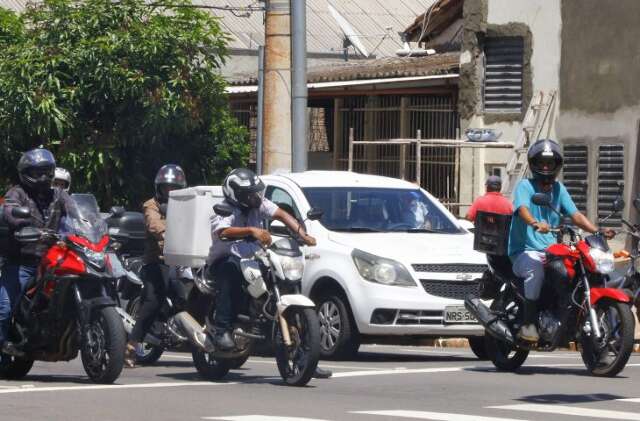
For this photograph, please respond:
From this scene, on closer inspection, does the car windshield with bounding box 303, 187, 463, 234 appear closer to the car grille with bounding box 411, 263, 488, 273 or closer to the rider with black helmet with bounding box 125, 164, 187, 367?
the car grille with bounding box 411, 263, 488, 273

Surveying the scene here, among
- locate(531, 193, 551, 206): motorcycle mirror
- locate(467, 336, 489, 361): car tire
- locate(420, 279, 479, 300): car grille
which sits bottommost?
locate(467, 336, 489, 361): car tire

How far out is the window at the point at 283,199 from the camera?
16.6 metres

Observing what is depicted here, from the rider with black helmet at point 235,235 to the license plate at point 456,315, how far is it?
8.29 ft

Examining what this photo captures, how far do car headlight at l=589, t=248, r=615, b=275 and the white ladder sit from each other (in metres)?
15.1

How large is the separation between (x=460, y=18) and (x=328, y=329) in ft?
70.3

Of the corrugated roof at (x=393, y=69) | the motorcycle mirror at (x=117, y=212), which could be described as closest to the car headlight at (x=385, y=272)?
the motorcycle mirror at (x=117, y=212)

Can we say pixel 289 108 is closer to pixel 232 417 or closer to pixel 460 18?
pixel 232 417

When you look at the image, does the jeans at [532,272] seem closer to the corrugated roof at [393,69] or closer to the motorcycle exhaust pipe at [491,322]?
the motorcycle exhaust pipe at [491,322]

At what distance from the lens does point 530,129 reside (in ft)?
96.1

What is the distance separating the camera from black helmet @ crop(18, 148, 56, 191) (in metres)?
13.1

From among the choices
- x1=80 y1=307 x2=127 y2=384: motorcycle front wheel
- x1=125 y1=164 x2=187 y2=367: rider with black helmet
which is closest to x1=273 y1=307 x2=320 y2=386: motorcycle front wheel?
x1=80 y1=307 x2=127 y2=384: motorcycle front wheel

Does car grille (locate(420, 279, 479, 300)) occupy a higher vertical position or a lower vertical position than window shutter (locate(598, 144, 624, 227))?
lower

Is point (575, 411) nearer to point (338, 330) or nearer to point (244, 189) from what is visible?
point (244, 189)

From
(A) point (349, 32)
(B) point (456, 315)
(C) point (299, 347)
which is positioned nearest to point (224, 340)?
(C) point (299, 347)
